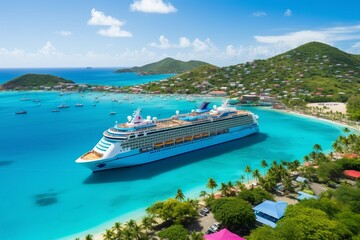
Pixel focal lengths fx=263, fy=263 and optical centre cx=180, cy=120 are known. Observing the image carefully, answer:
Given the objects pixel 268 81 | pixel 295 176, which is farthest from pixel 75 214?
pixel 268 81

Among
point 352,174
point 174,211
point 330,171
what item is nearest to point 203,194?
point 174,211

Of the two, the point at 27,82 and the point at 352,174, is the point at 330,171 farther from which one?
the point at 27,82

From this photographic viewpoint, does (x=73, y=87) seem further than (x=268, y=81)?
Yes

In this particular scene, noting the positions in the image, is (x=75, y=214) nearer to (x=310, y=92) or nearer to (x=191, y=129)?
(x=191, y=129)

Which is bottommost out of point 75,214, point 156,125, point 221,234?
point 75,214

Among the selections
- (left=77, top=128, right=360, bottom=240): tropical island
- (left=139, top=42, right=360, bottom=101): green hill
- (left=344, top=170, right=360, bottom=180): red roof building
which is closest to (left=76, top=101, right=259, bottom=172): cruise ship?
(left=77, top=128, right=360, bottom=240): tropical island

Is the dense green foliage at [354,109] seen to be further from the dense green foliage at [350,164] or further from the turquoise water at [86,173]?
the dense green foliage at [350,164]

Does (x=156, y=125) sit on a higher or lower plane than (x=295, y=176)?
higher

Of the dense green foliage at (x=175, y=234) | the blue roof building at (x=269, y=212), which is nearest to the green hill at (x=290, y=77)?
the blue roof building at (x=269, y=212)
